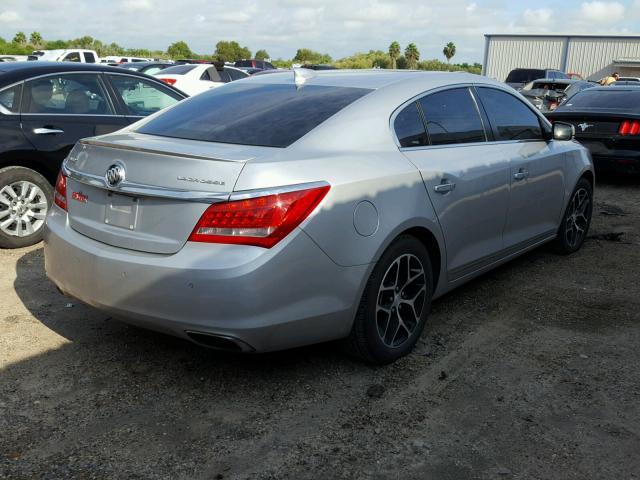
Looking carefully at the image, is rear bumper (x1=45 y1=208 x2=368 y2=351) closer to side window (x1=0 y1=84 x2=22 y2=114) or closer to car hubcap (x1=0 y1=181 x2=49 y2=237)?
car hubcap (x1=0 y1=181 x2=49 y2=237)

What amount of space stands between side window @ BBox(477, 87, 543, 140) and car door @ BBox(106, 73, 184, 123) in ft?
11.5

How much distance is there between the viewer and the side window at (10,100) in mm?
5785

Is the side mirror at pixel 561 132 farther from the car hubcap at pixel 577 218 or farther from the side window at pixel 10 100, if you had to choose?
the side window at pixel 10 100

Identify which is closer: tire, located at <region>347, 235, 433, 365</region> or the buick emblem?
the buick emblem

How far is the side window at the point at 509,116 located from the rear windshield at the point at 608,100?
4784 mm

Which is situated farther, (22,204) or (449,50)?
(449,50)

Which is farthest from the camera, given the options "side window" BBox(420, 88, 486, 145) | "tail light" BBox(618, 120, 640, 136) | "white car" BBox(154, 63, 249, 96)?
"white car" BBox(154, 63, 249, 96)

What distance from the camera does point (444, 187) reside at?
4.03m

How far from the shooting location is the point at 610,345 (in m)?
4.19

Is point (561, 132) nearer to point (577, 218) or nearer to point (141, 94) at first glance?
point (577, 218)

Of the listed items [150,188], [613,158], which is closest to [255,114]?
[150,188]

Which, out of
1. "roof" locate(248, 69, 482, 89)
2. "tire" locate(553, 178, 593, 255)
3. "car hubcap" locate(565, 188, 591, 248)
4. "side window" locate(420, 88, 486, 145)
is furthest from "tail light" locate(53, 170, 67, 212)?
"car hubcap" locate(565, 188, 591, 248)

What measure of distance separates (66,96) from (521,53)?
4786 cm

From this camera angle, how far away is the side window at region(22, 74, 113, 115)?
600 centimetres
